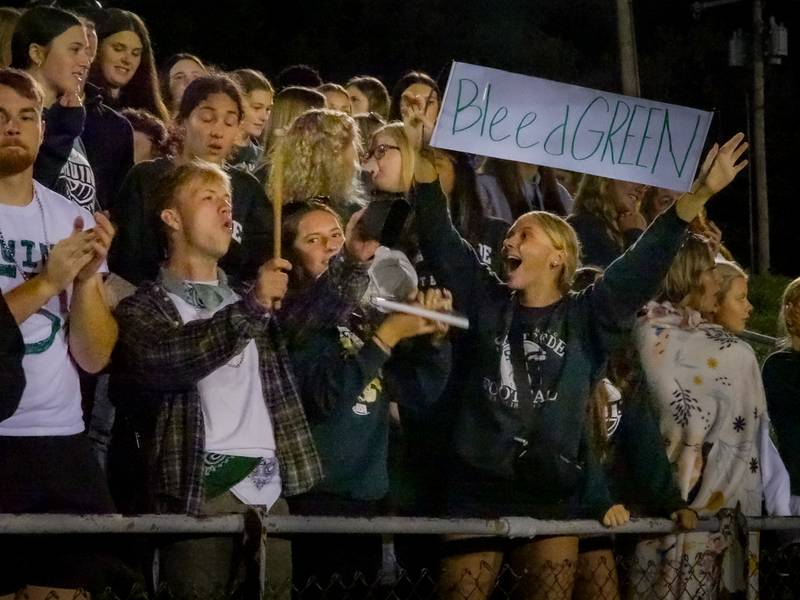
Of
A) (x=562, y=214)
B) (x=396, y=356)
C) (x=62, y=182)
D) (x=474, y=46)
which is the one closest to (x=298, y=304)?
(x=396, y=356)

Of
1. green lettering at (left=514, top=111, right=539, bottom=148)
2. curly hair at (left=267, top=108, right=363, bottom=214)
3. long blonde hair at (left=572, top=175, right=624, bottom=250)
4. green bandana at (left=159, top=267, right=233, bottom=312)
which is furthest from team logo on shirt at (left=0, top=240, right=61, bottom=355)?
long blonde hair at (left=572, top=175, right=624, bottom=250)

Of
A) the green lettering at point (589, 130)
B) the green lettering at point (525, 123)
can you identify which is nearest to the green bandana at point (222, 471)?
the green lettering at point (525, 123)

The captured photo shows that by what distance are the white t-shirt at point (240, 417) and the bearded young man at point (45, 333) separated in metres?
0.34

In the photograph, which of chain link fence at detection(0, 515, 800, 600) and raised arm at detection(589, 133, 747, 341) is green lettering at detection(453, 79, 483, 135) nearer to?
raised arm at detection(589, 133, 747, 341)

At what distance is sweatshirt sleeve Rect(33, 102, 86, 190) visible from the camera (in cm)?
497

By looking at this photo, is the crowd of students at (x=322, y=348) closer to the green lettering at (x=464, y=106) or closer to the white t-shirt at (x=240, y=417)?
the white t-shirt at (x=240, y=417)

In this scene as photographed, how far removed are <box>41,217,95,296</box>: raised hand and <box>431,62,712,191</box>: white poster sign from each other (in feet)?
4.99

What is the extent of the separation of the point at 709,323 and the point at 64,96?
2660 millimetres

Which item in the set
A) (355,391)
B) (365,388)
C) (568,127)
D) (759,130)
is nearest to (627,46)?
(568,127)

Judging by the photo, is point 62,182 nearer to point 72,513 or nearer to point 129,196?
point 129,196

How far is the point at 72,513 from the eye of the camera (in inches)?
167

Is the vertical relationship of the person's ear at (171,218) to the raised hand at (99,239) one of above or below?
above

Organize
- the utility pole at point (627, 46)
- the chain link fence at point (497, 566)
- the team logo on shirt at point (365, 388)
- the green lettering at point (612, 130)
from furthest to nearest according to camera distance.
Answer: the utility pole at point (627, 46) → the green lettering at point (612, 130) → the team logo on shirt at point (365, 388) → the chain link fence at point (497, 566)

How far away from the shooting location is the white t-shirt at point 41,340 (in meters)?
4.44
